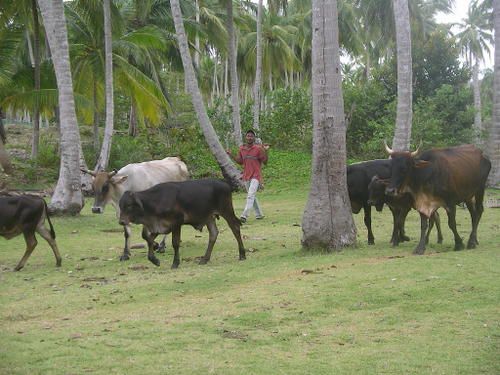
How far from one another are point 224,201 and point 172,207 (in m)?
0.84

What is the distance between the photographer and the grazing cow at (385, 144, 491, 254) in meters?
11.4

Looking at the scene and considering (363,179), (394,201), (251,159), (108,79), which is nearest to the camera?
(394,201)

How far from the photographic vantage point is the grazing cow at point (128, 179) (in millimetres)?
12539

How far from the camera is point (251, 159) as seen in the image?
15.7m

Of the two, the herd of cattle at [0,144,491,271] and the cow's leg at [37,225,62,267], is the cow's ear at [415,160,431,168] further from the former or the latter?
the cow's leg at [37,225,62,267]

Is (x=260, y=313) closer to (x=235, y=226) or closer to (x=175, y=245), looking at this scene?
(x=175, y=245)

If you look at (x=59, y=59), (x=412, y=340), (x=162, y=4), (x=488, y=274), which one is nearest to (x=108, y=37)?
(x=59, y=59)

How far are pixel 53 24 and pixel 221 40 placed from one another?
55.7 feet

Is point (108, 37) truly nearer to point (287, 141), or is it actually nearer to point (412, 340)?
point (287, 141)

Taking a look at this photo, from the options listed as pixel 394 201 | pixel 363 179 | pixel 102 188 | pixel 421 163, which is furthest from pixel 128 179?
pixel 421 163

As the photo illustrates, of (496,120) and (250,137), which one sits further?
(496,120)

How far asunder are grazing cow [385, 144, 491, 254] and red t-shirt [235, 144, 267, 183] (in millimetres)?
4449

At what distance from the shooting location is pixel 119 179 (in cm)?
1284

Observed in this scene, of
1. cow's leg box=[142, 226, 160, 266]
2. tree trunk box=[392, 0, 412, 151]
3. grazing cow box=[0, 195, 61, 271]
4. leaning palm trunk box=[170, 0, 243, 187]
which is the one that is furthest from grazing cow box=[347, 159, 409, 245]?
leaning palm trunk box=[170, 0, 243, 187]
